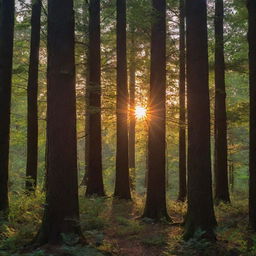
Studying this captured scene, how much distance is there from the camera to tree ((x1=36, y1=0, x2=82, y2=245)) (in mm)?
7727

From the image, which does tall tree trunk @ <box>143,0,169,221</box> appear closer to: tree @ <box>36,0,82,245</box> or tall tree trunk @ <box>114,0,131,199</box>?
tall tree trunk @ <box>114,0,131,199</box>

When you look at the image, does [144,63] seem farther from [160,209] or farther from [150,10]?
[160,209]

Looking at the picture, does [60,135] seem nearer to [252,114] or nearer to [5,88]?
[5,88]

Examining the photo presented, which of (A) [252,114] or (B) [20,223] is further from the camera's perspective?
(B) [20,223]

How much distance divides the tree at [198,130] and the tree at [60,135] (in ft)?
10.3

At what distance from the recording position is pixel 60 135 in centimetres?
781

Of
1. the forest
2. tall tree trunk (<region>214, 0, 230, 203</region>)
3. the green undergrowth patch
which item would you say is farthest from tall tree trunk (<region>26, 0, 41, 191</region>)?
tall tree trunk (<region>214, 0, 230, 203</region>)

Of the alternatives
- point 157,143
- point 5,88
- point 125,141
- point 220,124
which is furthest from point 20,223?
point 220,124

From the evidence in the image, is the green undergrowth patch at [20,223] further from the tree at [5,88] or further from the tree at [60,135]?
the tree at [60,135]

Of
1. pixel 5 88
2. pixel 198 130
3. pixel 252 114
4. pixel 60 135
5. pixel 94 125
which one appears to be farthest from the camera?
pixel 94 125

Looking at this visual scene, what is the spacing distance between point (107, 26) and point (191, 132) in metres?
13.2

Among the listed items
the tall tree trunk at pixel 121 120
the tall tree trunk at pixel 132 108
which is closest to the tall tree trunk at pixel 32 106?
the tall tree trunk at pixel 121 120

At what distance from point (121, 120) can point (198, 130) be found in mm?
7671

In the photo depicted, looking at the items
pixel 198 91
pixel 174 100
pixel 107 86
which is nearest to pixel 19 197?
pixel 198 91
